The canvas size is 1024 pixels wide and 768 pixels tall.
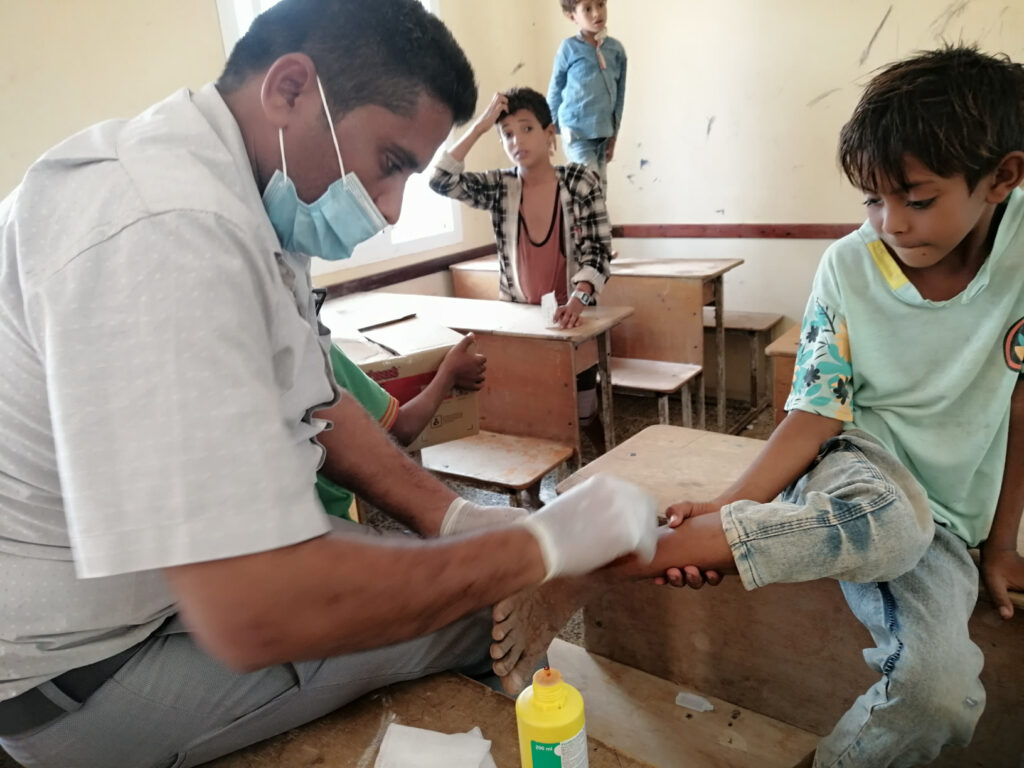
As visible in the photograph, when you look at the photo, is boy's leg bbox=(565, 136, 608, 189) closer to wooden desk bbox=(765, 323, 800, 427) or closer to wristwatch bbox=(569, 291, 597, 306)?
wristwatch bbox=(569, 291, 597, 306)

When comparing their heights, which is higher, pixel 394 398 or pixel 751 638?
pixel 394 398

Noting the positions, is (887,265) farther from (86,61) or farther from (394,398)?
(86,61)

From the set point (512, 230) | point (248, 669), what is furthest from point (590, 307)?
point (248, 669)

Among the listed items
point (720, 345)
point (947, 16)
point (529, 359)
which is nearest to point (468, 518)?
point (529, 359)

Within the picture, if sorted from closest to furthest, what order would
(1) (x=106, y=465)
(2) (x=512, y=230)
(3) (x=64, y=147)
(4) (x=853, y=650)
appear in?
1. (1) (x=106, y=465)
2. (3) (x=64, y=147)
3. (4) (x=853, y=650)
4. (2) (x=512, y=230)

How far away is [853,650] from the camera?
129 cm

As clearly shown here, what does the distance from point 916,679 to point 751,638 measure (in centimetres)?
43

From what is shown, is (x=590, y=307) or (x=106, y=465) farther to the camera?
(x=590, y=307)

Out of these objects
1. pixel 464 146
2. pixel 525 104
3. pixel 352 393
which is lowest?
pixel 352 393

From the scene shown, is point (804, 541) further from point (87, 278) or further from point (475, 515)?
point (87, 278)

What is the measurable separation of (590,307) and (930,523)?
186 centimetres

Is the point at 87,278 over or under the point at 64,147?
under

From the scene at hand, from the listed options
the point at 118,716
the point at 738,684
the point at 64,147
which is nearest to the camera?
the point at 64,147

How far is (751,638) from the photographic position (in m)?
1.41
